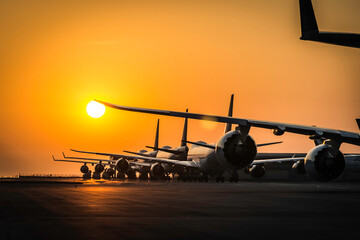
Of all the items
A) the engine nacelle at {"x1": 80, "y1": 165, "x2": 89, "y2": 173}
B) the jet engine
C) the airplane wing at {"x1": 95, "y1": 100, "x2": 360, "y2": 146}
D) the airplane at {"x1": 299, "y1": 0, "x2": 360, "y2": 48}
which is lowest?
A: the engine nacelle at {"x1": 80, "y1": 165, "x2": 89, "y2": 173}

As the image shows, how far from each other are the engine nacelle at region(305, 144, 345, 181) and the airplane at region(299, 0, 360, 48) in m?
15.7

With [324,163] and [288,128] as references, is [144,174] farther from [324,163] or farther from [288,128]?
[288,128]

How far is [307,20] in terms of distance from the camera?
14.3 m

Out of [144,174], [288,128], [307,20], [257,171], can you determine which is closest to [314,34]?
[307,20]

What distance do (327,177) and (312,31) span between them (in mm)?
17381

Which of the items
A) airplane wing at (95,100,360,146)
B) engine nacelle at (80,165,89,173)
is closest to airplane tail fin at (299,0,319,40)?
airplane wing at (95,100,360,146)

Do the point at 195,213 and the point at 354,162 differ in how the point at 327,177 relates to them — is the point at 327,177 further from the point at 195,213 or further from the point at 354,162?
the point at 354,162

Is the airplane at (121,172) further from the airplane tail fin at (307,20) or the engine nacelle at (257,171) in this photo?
the airplane tail fin at (307,20)

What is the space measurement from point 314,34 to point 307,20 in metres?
1.52

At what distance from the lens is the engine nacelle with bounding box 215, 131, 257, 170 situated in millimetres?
28766

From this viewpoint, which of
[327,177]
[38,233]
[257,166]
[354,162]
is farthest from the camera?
[354,162]

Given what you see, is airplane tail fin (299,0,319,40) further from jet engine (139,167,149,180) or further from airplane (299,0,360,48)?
jet engine (139,167,149,180)

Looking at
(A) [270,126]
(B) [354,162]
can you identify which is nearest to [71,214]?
(A) [270,126]

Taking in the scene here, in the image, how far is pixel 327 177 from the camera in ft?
96.1
